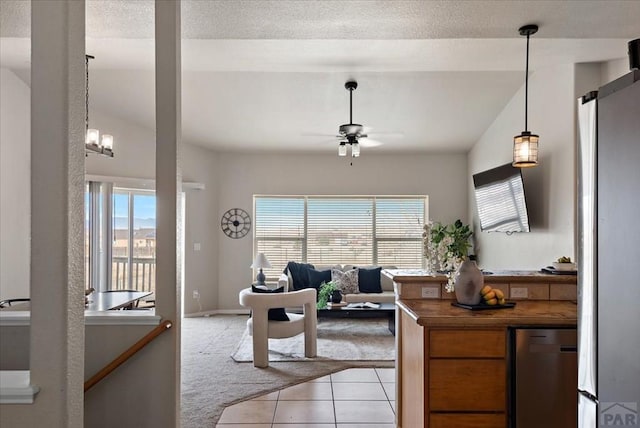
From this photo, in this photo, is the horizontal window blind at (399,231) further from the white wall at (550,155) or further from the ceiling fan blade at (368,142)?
the white wall at (550,155)

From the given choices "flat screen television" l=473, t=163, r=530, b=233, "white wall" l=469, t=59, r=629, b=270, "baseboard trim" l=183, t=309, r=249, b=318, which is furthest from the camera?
"baseboard trim" l=183, t=309, r=249, b=318

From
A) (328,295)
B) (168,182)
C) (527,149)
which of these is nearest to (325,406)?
(168,182)

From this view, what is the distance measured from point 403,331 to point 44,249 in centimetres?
210

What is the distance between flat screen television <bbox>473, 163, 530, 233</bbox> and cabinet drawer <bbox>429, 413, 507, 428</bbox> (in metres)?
2.88

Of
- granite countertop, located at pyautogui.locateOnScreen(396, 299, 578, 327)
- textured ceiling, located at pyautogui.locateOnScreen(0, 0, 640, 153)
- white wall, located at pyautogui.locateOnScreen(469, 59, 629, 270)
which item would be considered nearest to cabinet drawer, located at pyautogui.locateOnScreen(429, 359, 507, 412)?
granite countertop, located at pyautogui.locateOnScreen(396, 299, 578, 327)

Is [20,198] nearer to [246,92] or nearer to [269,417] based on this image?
[246,92]

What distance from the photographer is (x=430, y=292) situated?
2.92 meters

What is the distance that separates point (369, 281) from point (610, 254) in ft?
18.9

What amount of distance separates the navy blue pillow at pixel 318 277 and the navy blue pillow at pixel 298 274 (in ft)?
0.21

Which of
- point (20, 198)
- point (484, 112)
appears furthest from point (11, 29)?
point (484, 112)

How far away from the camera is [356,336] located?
18.5 feet

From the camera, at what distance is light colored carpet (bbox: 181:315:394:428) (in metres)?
3.43

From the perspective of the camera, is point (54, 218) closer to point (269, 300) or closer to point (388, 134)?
point (269, 300)

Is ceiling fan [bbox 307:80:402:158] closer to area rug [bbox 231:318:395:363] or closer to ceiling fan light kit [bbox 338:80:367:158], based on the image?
ceiling fan light kit [bbox 338:80:367:158]
